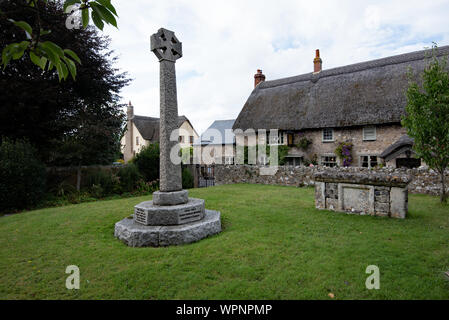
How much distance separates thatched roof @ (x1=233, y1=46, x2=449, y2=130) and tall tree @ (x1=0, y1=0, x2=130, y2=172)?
43.0 feet

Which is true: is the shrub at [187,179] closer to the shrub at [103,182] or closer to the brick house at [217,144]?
the shrub at [103,182]

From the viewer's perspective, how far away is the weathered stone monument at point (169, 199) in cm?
562

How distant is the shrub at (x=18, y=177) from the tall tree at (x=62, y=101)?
160cm

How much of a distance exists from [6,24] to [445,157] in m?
19.3

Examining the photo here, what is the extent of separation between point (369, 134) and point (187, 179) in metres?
13.3

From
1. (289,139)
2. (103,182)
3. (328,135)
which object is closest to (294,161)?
(289,139)

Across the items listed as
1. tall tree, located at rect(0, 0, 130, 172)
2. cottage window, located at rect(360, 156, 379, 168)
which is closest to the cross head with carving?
tall tree, located at rect(0, 0, 130, 172)

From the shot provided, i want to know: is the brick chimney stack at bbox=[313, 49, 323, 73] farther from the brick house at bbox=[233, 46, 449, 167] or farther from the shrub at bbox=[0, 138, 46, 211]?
the shrub at bbox=[0, 138, 46, 211]

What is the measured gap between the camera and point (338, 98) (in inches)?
773

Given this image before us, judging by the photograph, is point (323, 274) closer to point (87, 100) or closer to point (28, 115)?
point (28, 115)

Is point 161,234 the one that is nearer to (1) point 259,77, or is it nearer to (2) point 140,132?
(1) point 259,77

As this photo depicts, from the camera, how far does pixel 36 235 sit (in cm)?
629

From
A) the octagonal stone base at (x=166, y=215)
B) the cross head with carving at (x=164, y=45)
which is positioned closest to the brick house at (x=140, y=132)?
the cross head with carving at (x=164, y=45)

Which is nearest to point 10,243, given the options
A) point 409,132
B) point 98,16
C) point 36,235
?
point 36,235
